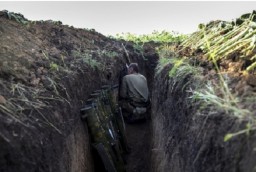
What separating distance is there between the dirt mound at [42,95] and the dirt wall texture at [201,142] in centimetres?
Answer: 135

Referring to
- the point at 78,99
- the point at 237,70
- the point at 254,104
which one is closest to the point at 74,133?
the point at 78,99

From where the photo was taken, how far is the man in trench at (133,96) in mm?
10867

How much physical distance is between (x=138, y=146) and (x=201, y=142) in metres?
6.56

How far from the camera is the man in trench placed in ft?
35.7

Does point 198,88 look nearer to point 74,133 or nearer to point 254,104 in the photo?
point 254,104

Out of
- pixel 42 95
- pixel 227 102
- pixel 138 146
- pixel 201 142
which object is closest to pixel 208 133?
pixel 201 142

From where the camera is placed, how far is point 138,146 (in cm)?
988

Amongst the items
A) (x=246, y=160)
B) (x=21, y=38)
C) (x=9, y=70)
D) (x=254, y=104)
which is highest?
(x=21, y=38)

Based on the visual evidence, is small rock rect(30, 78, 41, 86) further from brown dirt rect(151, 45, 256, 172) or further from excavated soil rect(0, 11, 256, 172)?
brown dirt rect(151, 45, 256, 172)

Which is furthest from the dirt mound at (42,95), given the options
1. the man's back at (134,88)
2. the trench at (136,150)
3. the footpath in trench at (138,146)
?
the footpath in trench at (138,146)

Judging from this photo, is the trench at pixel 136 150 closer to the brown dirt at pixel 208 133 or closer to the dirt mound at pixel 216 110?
the dirt mound at pixel 216 110

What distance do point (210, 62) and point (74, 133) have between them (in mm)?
2217

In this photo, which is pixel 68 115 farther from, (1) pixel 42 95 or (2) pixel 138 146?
(2) pixel 138 146

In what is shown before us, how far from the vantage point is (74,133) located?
595 centimetres
